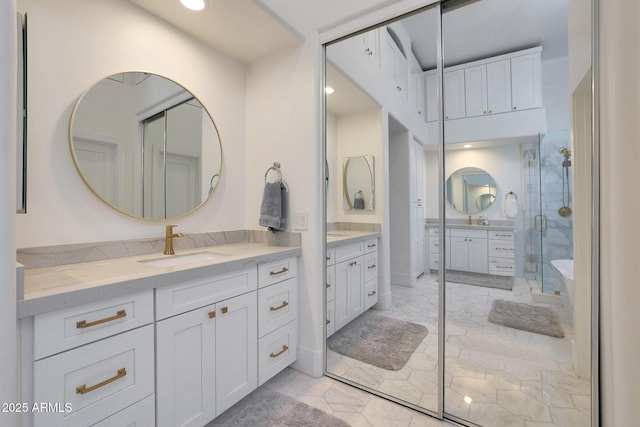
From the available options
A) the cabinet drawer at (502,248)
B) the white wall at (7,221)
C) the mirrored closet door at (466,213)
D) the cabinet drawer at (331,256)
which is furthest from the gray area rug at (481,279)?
the white wall at (7,221)

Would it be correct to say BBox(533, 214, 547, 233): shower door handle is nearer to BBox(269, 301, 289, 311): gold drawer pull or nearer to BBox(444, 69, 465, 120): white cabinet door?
BBox(444, 69, 465, 120): white cabinet door

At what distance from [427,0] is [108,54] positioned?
1799 millimetres

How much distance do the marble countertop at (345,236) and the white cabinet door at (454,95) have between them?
910mm

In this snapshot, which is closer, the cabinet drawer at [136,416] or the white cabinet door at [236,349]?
the cabinet drawer at [136,416]

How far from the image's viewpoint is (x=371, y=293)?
208cm

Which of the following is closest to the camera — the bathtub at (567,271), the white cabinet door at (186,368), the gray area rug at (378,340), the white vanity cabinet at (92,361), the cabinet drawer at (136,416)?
the white vanity cabinet at (92,361)

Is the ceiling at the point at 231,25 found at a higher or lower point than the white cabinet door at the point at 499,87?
higher

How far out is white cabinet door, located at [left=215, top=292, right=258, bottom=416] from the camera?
146 centimetres

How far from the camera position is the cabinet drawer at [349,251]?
2096mm

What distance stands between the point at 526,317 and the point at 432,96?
53.7 inches

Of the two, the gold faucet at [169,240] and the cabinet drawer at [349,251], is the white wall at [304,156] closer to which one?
the cabinet drawer at [349,251]

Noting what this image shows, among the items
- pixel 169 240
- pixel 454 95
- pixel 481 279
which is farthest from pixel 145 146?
pixel 481 279

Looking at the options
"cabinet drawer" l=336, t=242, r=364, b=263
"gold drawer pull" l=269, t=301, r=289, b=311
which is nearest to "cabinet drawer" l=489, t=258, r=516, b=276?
"cabinet drawer" l=336, t=242, r=364, b=263

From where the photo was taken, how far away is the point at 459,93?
64.2 inches
